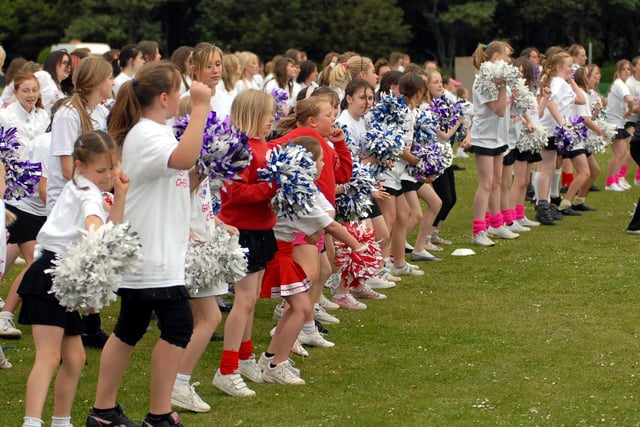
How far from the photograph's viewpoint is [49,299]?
18.9 ft

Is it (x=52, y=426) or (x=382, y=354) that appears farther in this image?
(x=382, y=354)

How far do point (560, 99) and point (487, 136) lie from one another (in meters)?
2.57

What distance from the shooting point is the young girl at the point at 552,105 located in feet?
47.9

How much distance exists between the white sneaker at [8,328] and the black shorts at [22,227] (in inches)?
23.2

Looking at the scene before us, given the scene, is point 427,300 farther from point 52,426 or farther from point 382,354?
point 52,426

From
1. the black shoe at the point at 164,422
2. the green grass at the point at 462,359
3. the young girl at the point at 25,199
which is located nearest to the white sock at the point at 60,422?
the black shoe at the point at 164,422

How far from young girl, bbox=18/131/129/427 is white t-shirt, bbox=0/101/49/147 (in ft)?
11.2

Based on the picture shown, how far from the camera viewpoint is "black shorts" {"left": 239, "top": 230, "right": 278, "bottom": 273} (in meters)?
7.06

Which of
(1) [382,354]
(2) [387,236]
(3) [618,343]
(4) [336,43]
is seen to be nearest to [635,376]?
(3) [618,343]

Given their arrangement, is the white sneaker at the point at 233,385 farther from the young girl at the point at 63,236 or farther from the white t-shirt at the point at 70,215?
the white t-shirt at the point at 70,215

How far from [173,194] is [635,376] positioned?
336 centimetres

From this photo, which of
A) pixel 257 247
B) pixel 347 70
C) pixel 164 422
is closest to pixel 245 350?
pixel 257 247

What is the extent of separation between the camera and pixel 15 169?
771 centimetres

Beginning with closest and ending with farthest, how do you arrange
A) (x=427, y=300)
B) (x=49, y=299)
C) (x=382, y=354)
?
(x=49, y=299) < (x=382, y=354) < (x=427, y=300)
